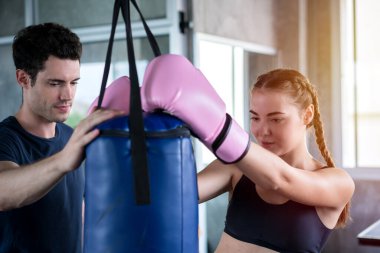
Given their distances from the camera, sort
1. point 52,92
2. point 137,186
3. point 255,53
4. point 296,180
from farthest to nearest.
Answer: point 255,53 < point 52,92 < point 296,180 < point 137,186

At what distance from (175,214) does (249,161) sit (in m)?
0.25

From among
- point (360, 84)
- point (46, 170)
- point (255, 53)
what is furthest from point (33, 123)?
point (360, 84)

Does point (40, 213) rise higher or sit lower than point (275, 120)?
lower

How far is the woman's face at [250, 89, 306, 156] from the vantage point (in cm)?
162

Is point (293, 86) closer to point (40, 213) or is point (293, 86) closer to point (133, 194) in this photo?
point (133, 194)

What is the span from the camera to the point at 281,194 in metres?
1.53

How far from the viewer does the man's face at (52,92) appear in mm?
1870

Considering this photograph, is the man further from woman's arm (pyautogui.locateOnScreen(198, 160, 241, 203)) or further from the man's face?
woman's arm (pyautogui.locateOnScreen(198, 160, 241, 203))

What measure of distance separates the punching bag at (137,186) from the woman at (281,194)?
0.38 m

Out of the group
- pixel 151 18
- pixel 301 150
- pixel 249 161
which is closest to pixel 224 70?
pixel 151 18

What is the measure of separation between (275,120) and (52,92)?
2.46ft

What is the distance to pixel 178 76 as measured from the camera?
1246mm

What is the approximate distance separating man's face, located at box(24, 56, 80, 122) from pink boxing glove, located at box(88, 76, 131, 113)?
589mm

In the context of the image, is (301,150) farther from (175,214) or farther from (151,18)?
(151,18)
